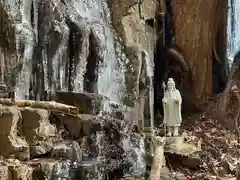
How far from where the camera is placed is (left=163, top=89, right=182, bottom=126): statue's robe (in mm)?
12297

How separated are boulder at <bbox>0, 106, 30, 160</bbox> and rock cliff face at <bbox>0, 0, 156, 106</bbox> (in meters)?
2.95

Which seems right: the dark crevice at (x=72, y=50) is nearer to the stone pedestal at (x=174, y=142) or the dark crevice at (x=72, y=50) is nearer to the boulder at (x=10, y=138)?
the stone pedestal at (x=174, y=142)

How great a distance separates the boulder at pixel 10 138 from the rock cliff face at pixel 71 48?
2.95 m

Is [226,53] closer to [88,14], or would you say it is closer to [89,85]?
[88,14]

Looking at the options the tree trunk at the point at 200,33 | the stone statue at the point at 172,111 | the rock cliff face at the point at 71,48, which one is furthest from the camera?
the tree trunk at the point at 200,33

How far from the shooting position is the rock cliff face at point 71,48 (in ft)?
34.3

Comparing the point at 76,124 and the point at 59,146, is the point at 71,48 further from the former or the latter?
the point at 59,146

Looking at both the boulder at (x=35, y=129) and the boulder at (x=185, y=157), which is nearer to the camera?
the boulder at (x=35, y=129)

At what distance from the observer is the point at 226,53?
18.8m

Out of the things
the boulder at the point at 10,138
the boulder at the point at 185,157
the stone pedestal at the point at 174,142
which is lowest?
the boulder at the point at 185,157

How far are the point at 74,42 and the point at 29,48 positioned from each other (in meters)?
1.47

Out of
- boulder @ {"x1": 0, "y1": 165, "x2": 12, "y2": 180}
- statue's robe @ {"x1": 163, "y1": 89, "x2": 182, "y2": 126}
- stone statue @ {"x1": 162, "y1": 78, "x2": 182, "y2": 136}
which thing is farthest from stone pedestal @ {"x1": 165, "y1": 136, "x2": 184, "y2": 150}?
boulder @ {"x1": 0, "y1": 165, "x2": 12, "y2": 180}

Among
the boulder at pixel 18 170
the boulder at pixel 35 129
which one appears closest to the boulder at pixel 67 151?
the boulder at pixel 35 129

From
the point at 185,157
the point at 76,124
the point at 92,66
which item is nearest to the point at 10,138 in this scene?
the point at 76,124
